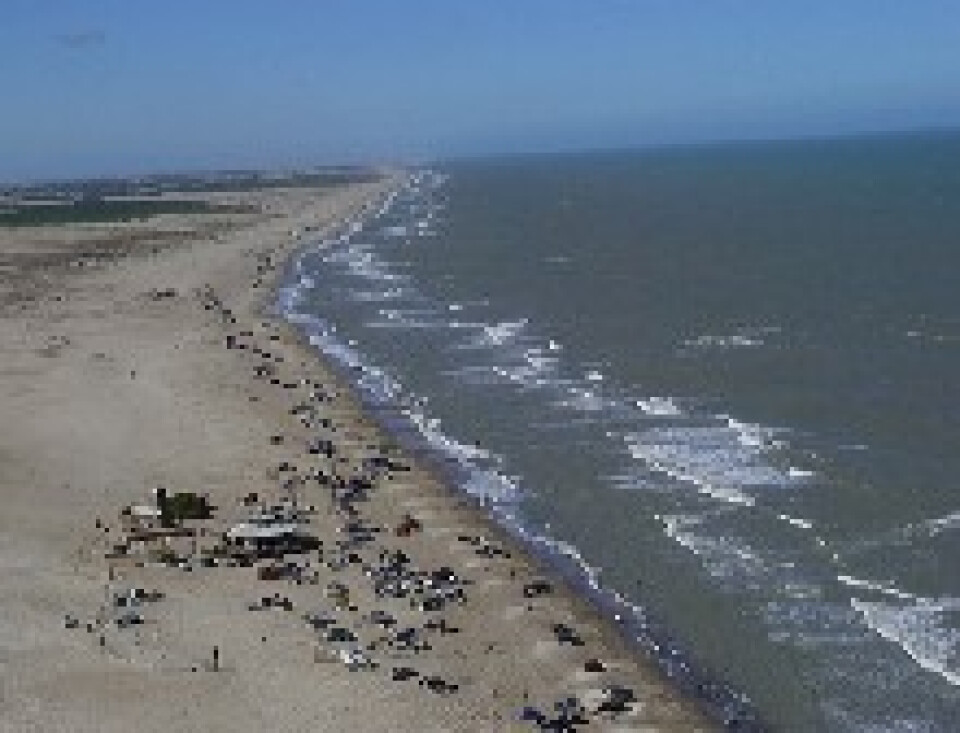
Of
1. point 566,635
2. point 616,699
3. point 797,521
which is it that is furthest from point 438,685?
point 797,521

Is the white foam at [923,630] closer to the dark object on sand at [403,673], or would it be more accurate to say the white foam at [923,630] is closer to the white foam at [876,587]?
the white foam at [876,587]

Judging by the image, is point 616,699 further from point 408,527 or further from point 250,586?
point 408,527

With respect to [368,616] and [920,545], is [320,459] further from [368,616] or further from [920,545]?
[920,545]

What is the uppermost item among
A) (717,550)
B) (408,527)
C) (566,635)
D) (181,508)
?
(181,508)

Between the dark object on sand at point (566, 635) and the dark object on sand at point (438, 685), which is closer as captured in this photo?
the dark object on sand at point (438, 685)

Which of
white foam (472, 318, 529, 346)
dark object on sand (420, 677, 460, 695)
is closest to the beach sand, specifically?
dark object on sand (420, 677, 460, 695)

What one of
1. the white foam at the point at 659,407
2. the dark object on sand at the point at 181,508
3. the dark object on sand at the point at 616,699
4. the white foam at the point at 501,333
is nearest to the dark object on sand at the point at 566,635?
the dark object on sand at the point at 616,699
